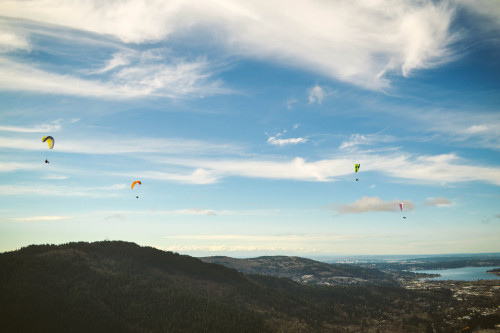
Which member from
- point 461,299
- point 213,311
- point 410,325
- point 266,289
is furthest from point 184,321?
point 461,299

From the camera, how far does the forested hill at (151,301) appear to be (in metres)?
72.0

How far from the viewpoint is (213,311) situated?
97562mm

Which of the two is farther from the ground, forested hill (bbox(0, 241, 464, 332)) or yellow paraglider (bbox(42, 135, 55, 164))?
yellow paraglider (bbox(42, 135, 55, 164))

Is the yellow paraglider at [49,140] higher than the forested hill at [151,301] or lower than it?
higher

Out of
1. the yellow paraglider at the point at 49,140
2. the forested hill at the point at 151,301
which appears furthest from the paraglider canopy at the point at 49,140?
the forested hill at the point at 151,301

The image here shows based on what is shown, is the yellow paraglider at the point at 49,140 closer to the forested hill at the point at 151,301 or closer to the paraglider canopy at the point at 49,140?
the paraglider canopy at the point at 49,140

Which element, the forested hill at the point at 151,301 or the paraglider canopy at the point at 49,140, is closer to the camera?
the paraglider canopy at the point at 49,140

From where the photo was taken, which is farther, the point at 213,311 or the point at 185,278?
the point at 185,278

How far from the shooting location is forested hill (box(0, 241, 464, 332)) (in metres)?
72.0

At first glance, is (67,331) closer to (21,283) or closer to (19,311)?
(19,311)

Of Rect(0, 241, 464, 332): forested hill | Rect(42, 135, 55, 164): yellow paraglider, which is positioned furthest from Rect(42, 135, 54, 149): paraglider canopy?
Rect(0, 241, 464, 332): forested hill

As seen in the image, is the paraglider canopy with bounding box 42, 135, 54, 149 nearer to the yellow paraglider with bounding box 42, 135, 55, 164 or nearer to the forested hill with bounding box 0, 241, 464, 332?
the yellow paraglider with bounding box 42, 135, 55, 164

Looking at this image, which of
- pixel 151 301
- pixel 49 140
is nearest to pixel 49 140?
pixel 49 140

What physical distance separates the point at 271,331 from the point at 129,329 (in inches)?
1754
